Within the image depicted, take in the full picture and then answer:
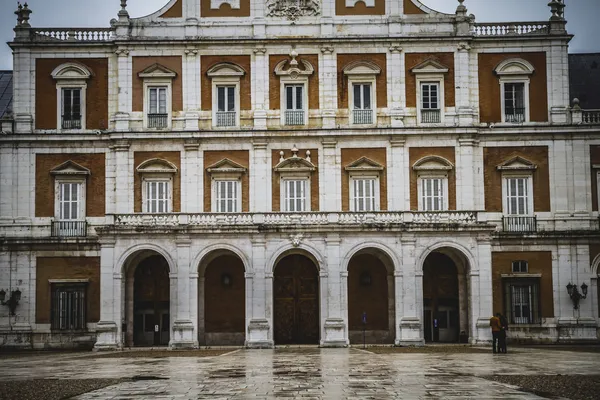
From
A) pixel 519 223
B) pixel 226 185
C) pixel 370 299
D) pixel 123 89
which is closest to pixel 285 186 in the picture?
pixel 226 185

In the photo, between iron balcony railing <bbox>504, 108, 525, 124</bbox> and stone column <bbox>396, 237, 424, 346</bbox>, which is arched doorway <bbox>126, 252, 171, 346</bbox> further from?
iron balcony railing <bbox>504, 108, 525, 124</bbox>

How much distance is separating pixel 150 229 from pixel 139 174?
4.24 m

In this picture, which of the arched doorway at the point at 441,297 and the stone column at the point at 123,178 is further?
the arched doorway at the point at 441,297

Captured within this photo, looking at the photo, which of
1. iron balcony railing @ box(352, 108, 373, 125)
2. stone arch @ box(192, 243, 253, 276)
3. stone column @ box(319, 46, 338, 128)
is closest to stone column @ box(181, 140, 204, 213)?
stone arch @ box(192, 243, 253, 276)

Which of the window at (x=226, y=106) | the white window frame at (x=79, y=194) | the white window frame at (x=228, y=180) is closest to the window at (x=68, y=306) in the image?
the white window frame at (x=79, y=194)

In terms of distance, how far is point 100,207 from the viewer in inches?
2079

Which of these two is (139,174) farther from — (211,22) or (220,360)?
(220,360)

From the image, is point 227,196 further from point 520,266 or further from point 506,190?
point 520,266

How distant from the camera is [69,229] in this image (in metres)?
52.6

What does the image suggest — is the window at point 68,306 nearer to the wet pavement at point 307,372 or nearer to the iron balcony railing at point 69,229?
the iron balcony railing at point 69,229

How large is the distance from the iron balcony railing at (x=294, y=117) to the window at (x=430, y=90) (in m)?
6.64

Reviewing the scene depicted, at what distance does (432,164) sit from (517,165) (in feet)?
16.2

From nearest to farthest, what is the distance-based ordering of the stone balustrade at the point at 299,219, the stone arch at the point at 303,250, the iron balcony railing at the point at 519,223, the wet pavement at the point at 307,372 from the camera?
the wet pavement at the point at 307,372 < the stone arch at the point at 303,250 < the stone balustrade at the point at 299,219 < the iron balcony railing at the point at 519,223

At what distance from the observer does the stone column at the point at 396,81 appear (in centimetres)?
5281
